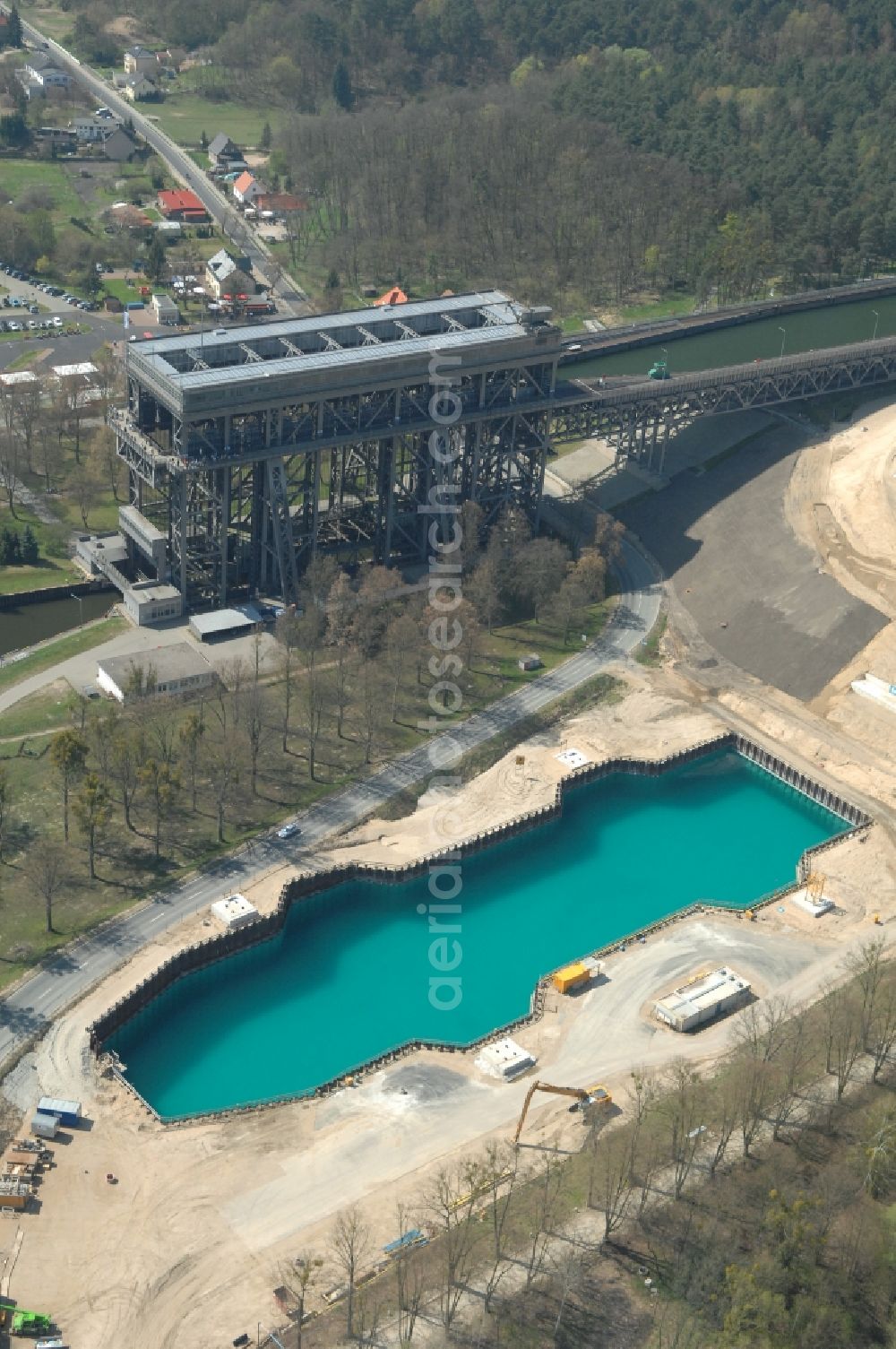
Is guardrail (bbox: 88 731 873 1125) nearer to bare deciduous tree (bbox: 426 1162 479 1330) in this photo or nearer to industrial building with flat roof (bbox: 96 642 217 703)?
bare deciduous tree (bbox: 426 1162 479 1330)

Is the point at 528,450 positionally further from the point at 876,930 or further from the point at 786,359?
the point at 876,930

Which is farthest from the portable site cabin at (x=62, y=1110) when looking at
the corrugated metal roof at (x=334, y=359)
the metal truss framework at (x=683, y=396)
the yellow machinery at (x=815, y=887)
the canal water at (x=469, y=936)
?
the metal truss framework at (x=683, y=396)

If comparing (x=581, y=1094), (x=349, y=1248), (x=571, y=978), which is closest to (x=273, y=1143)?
(x=349, y=1248)

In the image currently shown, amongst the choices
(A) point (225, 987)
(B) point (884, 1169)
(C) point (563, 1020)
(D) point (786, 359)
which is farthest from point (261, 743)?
(D) point (786, 359)

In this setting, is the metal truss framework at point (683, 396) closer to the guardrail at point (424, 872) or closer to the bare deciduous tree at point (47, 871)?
the guardrail at point (424, 872)

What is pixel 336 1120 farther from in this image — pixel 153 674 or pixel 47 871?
pixel 153 674
